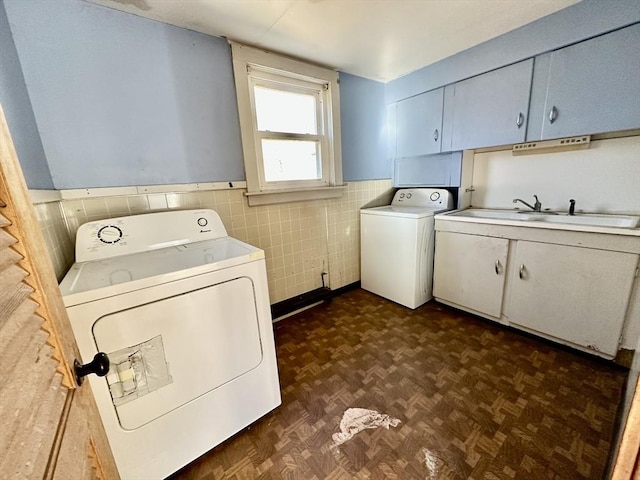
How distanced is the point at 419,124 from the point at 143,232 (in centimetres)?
252

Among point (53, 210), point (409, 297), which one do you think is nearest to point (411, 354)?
point (409, 297)

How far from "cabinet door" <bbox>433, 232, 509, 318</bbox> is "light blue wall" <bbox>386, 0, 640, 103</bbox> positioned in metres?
1.32

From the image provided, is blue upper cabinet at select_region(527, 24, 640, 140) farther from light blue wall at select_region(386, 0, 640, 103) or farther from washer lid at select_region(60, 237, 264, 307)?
washer lid at select_region(60, 237, 264, 307)

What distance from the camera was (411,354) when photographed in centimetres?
184

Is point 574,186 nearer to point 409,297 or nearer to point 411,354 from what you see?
point 409,297

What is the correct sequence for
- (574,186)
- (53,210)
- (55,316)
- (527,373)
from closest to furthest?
(55,316) < (53,210) < (527,373) < (574,186)

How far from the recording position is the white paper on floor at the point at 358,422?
1293 mm

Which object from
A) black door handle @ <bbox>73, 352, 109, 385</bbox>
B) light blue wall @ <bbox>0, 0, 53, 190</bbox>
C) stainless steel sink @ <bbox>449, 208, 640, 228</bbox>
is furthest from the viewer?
stainless steel sink @ <bbox>449, 208, 640, 228</bbox>

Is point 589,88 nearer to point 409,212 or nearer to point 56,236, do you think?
point 409,212

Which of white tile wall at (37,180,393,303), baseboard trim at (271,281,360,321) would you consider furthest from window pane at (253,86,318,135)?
baseboard trim at (271,281,360,321)

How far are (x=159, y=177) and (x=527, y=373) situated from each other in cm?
268

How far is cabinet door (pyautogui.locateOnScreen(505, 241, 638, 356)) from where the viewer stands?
152cm

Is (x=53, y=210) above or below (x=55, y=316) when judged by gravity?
above

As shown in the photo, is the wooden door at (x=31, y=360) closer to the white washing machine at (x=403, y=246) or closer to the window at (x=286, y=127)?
the window at (x=286, y=127)
